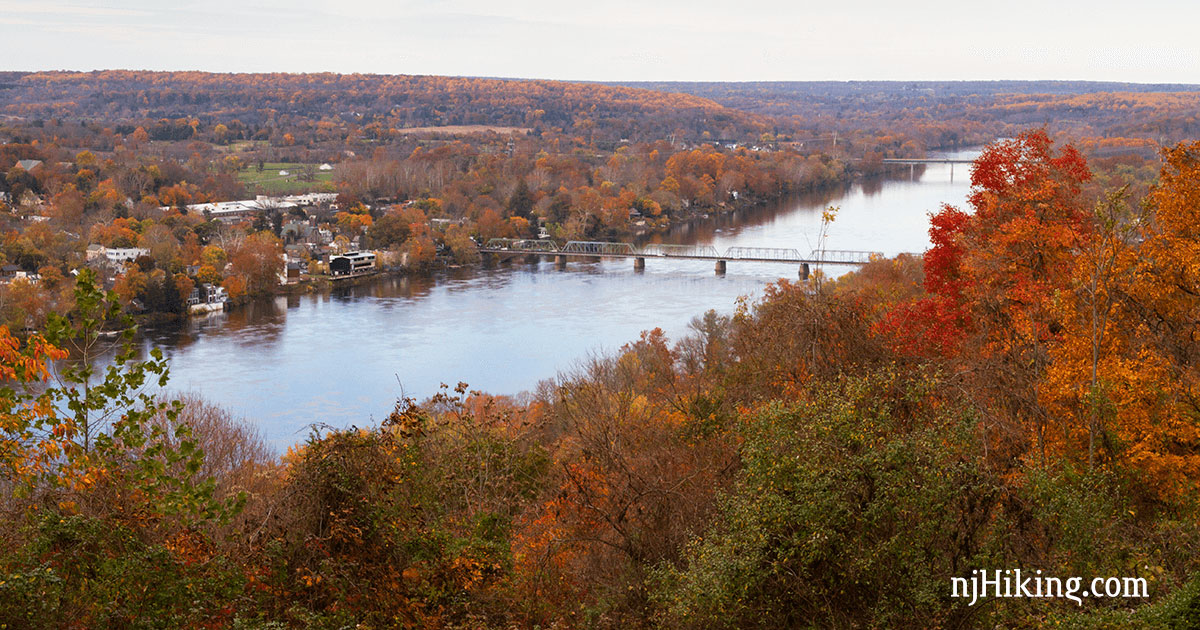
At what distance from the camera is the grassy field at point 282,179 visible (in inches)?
1575

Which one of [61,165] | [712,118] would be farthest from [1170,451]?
[712,118]

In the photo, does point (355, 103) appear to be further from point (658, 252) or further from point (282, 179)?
point (658, 252)

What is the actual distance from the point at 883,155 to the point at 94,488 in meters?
54.3

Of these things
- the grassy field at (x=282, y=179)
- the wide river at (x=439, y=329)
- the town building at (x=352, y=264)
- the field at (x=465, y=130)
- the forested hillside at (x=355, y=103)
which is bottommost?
the wide river at (x=439, y=329)

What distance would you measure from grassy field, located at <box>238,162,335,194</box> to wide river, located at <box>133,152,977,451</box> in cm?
1528

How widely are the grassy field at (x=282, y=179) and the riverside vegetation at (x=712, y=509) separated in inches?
1437

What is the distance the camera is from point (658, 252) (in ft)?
92.4

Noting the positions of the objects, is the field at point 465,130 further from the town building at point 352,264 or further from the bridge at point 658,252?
the town building at point 352,264

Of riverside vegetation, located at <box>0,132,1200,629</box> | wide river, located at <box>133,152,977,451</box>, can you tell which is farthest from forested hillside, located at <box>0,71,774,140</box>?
riverside vegetation, located at <box>0,132,1200,629</box>

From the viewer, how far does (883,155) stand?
5438 cm

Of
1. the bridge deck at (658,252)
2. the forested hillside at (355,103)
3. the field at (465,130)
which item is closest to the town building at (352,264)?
the bridge deck at (658,252)

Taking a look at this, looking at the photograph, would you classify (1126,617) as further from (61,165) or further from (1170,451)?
(61,165)

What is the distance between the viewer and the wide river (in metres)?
15.4

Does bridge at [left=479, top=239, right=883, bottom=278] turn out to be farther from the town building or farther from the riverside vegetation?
the riverside vegetation
